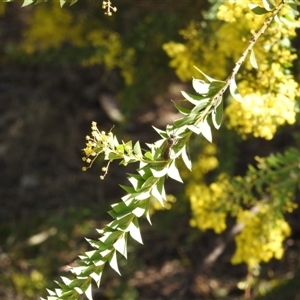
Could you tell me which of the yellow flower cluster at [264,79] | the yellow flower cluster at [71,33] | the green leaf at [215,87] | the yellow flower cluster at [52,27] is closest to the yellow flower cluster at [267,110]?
the yellow flower cluster at [264,79]

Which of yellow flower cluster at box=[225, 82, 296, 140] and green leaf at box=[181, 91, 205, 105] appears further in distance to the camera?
yellow flower cluster at box=[225, 82, 296, 140]

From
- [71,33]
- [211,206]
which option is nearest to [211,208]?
[211,206]

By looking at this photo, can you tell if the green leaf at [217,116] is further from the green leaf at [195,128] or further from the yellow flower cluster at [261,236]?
the yellow flower cluster at [261,236]

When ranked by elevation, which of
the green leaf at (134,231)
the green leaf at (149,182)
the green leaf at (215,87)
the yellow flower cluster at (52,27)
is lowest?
the yellow flower cluster at (52,27)

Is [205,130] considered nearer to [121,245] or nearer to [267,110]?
[121,245]

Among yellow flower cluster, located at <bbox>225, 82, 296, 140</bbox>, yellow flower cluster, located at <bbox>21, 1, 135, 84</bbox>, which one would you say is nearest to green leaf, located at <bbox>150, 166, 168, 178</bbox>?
yellow flower cluster, located at <bbox>225, 82, 296, 140</bbox>

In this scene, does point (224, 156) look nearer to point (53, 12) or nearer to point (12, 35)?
point (53, 12)

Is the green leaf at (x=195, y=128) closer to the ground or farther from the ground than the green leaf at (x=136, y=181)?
farther from the ground

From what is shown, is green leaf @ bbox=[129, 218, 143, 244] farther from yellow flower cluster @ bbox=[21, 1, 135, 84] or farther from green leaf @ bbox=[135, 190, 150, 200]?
yellow flower cluster @ bbox=[21, 1, 135, 84]

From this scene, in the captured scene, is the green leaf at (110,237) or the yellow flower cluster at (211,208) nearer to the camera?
the green leaf at (110,237)
